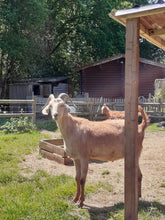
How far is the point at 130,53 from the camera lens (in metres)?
3.86

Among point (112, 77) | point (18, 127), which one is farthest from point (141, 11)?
point (112, 77)

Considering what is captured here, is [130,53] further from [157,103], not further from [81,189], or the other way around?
[157,103]

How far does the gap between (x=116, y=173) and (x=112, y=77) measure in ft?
57.9

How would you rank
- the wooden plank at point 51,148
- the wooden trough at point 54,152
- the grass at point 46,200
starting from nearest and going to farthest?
the grass at point 46,200 < the wooden trough at point 54,152 < the wooden plank at point 51,148

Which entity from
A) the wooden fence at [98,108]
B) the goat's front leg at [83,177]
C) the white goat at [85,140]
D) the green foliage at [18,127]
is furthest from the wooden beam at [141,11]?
the wooden fence at [98,108]

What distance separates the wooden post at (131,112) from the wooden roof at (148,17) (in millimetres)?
124

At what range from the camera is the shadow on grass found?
14.9 feet

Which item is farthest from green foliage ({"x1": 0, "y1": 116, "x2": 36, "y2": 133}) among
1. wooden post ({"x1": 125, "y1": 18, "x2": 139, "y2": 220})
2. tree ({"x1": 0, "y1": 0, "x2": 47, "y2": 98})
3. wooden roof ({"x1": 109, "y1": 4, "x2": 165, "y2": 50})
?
tree ({"x1": 0, "y1": 0, "x2": 47, "y2": 98})

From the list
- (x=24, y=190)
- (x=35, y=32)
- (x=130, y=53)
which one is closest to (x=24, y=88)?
(x=35, y=32)

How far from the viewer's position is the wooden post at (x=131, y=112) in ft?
12.6

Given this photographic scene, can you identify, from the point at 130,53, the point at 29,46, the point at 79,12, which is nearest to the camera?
the point at 130,53

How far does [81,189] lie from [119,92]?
1911 cm

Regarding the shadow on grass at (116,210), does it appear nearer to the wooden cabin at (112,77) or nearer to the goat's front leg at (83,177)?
the goat's front leg at (83,177)

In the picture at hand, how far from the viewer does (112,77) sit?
78.2 ft
